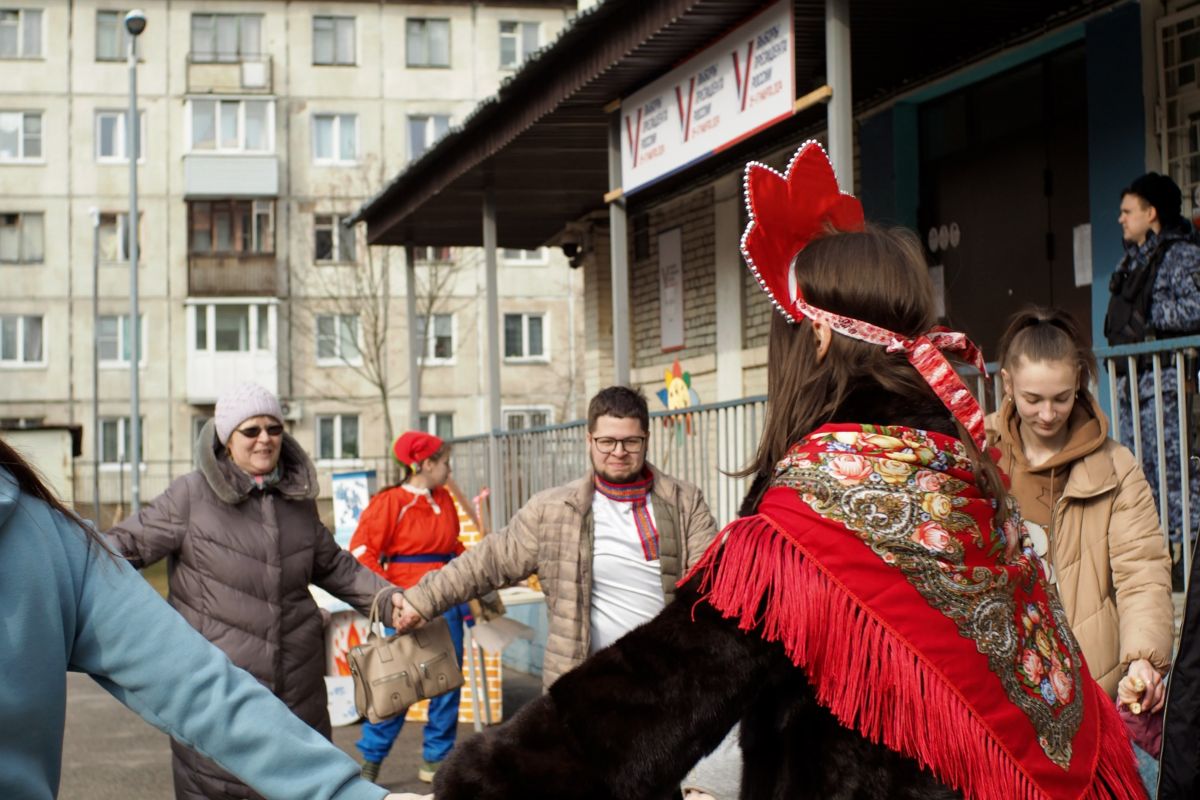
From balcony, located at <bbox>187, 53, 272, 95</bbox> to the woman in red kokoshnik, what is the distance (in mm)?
47047

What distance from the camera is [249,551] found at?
5.37 meters

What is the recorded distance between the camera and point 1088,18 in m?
9.81

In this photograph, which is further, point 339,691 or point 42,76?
point 42,76

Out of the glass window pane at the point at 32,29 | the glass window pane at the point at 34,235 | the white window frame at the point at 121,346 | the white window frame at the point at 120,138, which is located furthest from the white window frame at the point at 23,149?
the white window frame at the point at 121,346

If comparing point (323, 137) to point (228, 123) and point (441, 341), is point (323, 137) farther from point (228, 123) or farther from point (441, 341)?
point (441, 341)

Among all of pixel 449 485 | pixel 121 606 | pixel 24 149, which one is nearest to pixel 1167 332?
pixel 449 485

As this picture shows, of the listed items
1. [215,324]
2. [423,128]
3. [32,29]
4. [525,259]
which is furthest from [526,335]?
[32,29]

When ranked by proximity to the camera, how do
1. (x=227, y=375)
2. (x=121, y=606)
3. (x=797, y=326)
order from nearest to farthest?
(x=121, y=606), (x=797, y=326), (x=227, y=375)

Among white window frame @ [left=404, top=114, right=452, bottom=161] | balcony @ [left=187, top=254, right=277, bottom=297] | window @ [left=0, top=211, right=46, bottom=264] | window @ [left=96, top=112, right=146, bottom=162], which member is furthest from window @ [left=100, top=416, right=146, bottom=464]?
white window frame @ [left=404, top=114, right=452, bottom=161]

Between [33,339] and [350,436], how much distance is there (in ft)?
33.3

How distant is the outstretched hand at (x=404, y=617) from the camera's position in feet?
17.4

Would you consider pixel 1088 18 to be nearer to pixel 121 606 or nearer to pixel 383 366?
pixel 121 606

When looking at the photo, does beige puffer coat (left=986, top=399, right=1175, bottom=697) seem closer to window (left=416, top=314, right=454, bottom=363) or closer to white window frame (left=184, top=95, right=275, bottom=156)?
window (left=416, top=314, right=454, bottom=363)

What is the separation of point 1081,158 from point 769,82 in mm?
2861
